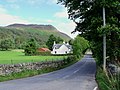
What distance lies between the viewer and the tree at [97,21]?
32625mm

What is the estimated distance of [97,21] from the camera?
112 feet

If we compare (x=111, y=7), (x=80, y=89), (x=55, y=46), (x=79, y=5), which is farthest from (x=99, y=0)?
(x=55, y=46)

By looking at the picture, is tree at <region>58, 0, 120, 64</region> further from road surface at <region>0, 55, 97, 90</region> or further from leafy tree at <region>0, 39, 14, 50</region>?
leafy tree at <region>0, 39, 14, 50</region>

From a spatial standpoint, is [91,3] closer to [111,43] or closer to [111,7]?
[111,7]

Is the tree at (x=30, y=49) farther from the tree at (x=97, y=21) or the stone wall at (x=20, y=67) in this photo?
the tree at (x=97, y=21)

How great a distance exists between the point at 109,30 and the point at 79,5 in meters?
7.36

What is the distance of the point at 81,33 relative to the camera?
38.6 metres

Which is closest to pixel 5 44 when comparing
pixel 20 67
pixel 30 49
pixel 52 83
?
pixel 30 49

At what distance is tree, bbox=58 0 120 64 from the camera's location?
32.6m

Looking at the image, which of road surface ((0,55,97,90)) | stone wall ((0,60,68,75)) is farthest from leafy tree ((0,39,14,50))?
road surface ((0,55,97,90))

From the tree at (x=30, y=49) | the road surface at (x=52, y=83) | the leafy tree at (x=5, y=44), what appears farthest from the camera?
the leafy tree at (x=5, y=44)

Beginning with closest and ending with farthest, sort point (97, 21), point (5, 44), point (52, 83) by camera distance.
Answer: point (52, 83), point (97, 21), point (5, 44)

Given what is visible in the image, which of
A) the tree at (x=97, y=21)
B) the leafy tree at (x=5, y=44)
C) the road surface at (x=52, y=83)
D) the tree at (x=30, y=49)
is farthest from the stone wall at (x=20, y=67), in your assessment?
the leafy tree at (x=5, y=44)

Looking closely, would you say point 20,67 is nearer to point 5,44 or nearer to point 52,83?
point 52,83
